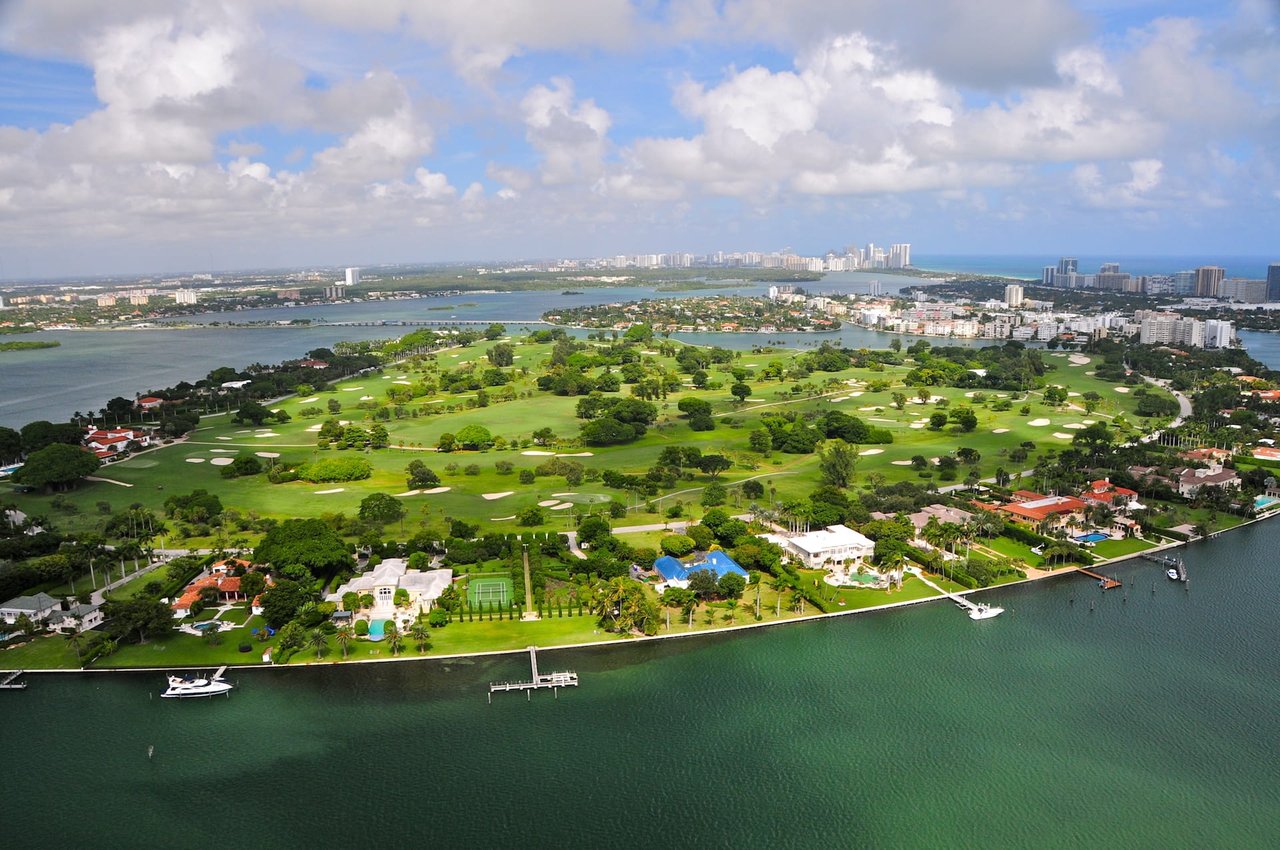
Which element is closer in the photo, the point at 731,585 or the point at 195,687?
the point at 195,687

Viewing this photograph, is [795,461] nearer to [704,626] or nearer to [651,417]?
[651,417]

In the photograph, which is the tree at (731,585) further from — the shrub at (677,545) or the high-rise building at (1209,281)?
the high-rise building at (1209,281)

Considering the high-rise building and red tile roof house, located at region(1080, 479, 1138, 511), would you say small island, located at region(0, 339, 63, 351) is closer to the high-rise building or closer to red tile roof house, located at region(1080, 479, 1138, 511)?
red tile roof house, located at region(1080, 479, 1138, 511)

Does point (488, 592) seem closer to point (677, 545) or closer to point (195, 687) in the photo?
point (677, 545)

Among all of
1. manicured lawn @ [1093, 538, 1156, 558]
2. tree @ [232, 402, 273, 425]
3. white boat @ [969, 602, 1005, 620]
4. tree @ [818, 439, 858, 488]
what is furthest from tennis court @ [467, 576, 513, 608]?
tree @ [232, 402, 273, 425]

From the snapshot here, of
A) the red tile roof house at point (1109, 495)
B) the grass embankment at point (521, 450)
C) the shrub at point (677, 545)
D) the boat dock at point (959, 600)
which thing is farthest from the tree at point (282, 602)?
the red tile roof house at point (1109, 495)

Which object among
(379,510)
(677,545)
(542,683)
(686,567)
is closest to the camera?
(542,683)

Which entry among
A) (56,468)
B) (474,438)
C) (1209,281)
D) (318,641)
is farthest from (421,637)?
(1209,281)

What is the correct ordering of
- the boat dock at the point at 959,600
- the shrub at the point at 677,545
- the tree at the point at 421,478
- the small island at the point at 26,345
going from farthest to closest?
the small island at the point at 26,345 < the tree at the point at 421,478 < the shrub at the point at 677,545 < the boat dock at the point at 959,600
